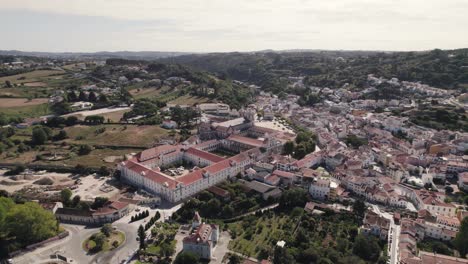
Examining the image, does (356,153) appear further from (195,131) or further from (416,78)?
(416,78)

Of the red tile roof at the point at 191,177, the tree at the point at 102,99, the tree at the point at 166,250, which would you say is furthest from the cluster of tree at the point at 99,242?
the tree at the point at 102,99

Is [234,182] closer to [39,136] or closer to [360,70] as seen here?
[39,136]

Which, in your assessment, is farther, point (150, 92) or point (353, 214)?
point (150, 92)

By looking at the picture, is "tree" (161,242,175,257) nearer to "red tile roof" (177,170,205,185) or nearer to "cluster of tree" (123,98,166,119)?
"red tile roof" (177,170,205,185)

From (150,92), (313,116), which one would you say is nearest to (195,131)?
(313,116)

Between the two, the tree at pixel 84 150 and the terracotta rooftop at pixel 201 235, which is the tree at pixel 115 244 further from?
the tree at pixel 84 150

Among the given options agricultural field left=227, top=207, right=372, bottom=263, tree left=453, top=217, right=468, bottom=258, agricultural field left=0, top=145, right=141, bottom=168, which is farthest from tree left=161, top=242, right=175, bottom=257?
tree left=453, top=217, right=468, bottom=258
